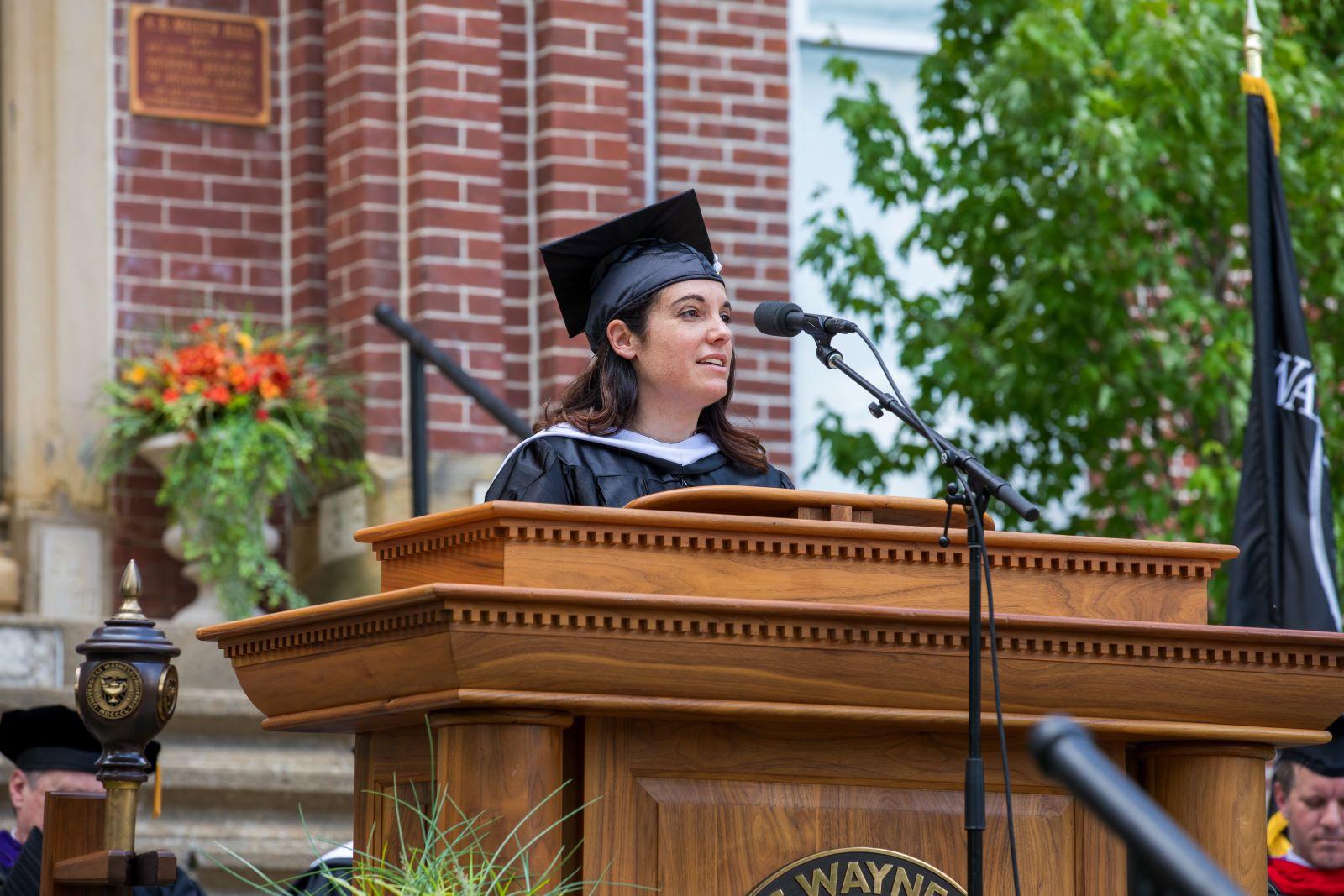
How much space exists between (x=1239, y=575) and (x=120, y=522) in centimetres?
381

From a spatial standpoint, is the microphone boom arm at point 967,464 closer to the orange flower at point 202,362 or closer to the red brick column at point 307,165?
the orange flower at point 202,362

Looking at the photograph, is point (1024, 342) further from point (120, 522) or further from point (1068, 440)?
point (120, 522)

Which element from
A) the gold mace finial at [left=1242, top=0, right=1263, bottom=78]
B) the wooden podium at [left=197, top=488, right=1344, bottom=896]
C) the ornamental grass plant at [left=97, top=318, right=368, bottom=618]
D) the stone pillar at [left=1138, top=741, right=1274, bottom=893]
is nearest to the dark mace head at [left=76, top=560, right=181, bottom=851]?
the wooden podium at [left=197, top=488, right=1344, bottom=896]

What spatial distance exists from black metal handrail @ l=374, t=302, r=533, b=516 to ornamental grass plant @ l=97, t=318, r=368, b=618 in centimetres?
46

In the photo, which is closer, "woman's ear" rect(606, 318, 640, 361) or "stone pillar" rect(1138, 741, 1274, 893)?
"stone pillar" rect(1138, 741, 1274, 893)

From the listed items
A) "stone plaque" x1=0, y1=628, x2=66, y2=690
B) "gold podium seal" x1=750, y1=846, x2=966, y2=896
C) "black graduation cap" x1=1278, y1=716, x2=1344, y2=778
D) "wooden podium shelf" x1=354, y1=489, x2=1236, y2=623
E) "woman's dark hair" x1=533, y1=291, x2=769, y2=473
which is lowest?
"black graduation cap" x1=1278, y1=716, x2=1344, y2=778

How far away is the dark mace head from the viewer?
380cm

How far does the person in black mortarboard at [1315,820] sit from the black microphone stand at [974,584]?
268cm

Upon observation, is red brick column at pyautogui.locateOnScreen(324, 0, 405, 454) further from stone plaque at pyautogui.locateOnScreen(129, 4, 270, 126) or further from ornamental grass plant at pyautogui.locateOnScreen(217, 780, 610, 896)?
ornamental grass plant at pyautogui.locateOnScreen(217, 780, 610, 896)

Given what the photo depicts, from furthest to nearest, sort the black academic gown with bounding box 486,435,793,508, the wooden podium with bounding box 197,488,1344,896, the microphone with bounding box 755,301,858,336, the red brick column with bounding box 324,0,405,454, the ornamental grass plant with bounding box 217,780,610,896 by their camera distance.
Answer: the red brick column with bounding box 324,0,405,454, the black academic gown with bounding box 486,435,793,508, the microphone with bounding box 755,301,858,336, the wooden podium with bounding box 197,488,1344,896, the ornamental grass plant with bounding box 217,780,610,896

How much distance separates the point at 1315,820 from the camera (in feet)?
18.7

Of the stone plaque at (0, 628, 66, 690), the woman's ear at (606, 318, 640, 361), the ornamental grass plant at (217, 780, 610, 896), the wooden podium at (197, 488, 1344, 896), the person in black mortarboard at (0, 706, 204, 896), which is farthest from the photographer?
the stone plaque at (0, 628, 66, 690)

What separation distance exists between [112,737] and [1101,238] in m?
4.30

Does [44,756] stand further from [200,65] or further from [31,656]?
[200,65]
